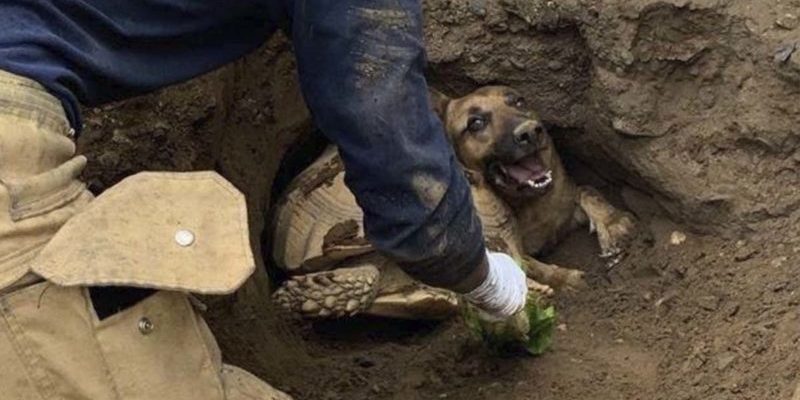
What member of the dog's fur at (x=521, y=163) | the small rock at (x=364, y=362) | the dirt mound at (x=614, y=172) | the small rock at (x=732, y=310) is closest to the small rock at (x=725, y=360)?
the dirt mound at (x=614, y=172)

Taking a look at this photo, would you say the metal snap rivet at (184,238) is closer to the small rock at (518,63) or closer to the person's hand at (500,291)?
the person's hand at (500,291)

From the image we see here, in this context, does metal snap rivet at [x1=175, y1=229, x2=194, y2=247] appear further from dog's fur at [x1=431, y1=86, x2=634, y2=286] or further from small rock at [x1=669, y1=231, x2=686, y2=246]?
dog's fur at [x1=431, y1=86, x2=634, y2=286]

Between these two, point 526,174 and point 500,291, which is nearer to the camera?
point 500,291

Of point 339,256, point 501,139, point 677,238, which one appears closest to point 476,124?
point 501,139

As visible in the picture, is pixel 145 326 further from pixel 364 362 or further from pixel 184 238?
pixel 364 362

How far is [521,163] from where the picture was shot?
4.34 metres

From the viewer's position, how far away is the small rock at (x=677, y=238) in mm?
3818

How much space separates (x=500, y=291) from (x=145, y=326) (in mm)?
797

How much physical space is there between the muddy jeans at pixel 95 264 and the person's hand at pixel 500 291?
62 centimetres

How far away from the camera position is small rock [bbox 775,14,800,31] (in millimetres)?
3562

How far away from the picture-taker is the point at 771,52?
359 centimetres

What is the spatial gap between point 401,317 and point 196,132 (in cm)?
67

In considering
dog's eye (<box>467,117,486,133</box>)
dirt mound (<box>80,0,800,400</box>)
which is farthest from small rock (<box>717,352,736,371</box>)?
dog's eye (<box>467,117,486,133</box>)

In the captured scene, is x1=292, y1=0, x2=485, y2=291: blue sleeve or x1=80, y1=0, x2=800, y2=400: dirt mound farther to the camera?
x1=80, y1=0, x2=800, y2=400: dirt mound
